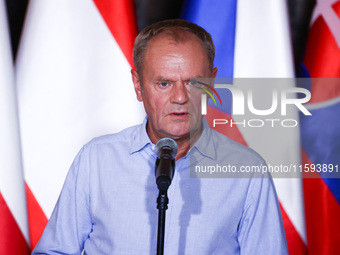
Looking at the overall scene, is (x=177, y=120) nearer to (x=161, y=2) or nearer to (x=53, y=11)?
(x=161, y=2)

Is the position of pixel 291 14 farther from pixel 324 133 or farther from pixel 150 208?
pixel 150 208

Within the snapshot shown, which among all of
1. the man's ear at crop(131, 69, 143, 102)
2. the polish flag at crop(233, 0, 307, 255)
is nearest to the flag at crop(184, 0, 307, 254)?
the polish flag at crop(233, 0, 307, 255)

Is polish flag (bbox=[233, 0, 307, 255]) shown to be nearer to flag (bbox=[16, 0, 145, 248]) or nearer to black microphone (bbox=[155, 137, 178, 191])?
flag (bbox=[16, 0, 145, 248])

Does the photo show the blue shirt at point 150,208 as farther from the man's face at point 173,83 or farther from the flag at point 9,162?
the flag at point 9,162

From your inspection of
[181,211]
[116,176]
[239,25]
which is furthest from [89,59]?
[181,211]

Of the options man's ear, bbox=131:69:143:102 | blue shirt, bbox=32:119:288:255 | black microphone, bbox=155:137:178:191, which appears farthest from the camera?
man's ear, bbox=131:69:143:102

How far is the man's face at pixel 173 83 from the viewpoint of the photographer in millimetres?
1411

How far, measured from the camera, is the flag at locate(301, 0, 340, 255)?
172 cm

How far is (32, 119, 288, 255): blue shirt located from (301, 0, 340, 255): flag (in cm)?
34

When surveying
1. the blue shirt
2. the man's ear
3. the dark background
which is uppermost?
the dark background

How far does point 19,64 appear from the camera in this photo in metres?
1.71

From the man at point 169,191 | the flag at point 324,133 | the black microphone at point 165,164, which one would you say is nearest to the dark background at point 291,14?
the flag at point 324,133

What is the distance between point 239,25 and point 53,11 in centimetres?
77

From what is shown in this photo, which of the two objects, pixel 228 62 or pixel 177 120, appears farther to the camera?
pixel 228 62
